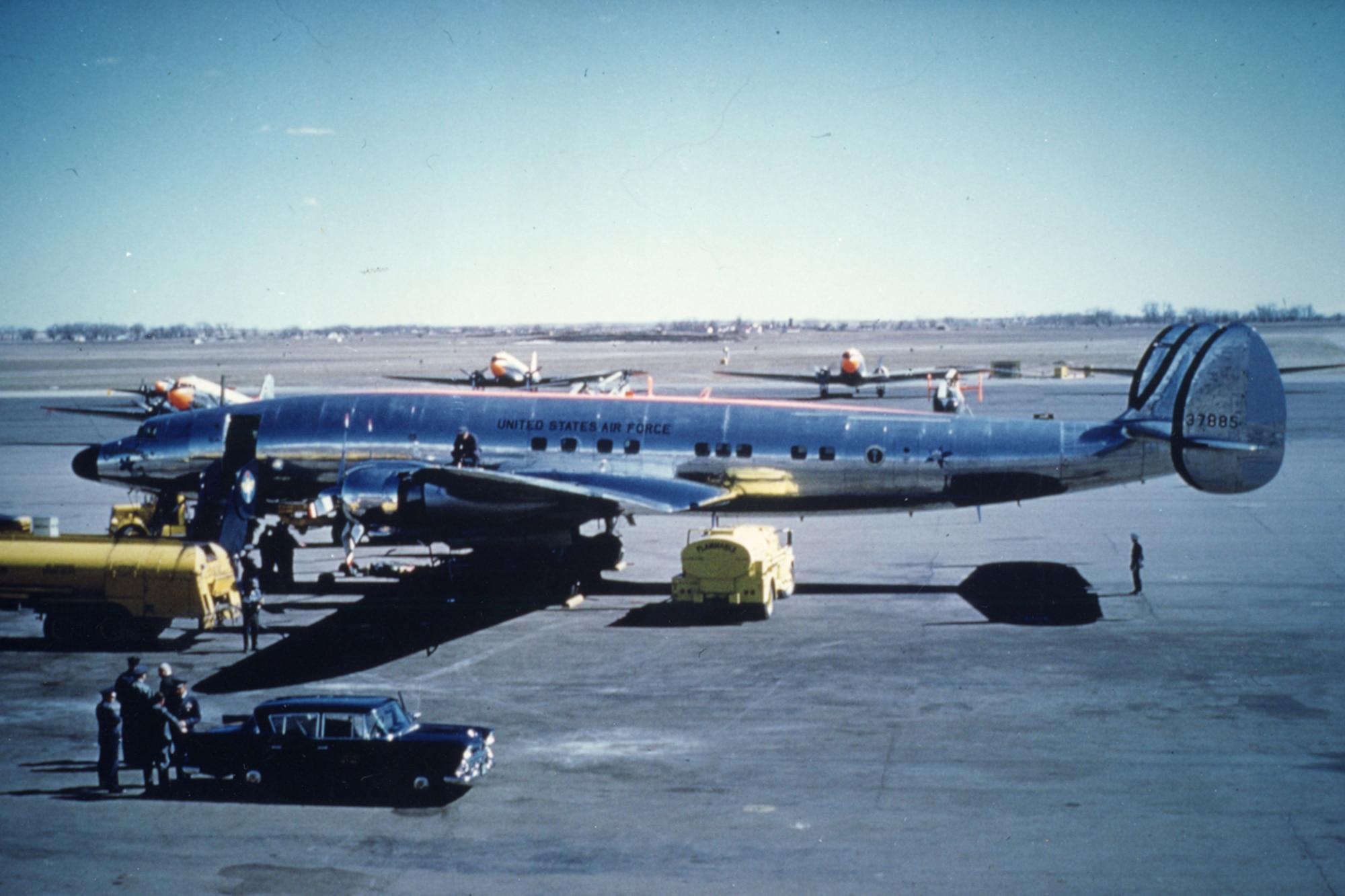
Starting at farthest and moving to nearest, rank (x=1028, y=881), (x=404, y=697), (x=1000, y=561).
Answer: (x=1000, y=561)
(x=404, y=697)
(x=1028, y=881)

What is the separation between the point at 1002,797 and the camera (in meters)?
14.8

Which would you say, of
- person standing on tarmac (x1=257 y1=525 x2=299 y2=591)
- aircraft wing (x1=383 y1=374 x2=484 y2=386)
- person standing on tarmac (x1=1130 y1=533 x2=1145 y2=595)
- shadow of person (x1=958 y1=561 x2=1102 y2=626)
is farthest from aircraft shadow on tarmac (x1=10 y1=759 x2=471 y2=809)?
aircraft wing (x1=383 y1=374 x2=484 y2=386)

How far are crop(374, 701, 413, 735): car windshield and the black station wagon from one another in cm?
1

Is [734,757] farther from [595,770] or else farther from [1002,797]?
[1002,797]

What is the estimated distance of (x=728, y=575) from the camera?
2545 cm

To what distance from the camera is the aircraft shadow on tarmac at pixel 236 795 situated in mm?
15195

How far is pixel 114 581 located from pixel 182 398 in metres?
25.8

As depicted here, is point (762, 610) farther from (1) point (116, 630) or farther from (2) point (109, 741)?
(2) point (109, 741)

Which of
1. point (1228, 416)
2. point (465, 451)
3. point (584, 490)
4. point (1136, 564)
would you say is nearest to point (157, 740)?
point (584, 490)

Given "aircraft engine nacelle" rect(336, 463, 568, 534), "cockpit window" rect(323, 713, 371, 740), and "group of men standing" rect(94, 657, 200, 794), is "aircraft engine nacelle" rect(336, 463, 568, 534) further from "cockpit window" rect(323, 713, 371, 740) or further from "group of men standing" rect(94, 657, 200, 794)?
"cockpit window" rect(323, 713, 371, 740)

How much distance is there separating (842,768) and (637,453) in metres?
14.7

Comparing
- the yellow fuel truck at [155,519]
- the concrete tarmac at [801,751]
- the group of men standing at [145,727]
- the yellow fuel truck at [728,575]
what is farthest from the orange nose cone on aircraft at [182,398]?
the group of men standing at [145,727]

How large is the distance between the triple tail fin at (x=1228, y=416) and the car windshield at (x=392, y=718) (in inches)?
749

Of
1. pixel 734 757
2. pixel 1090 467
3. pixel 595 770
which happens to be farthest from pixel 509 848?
pixel 1090 467
